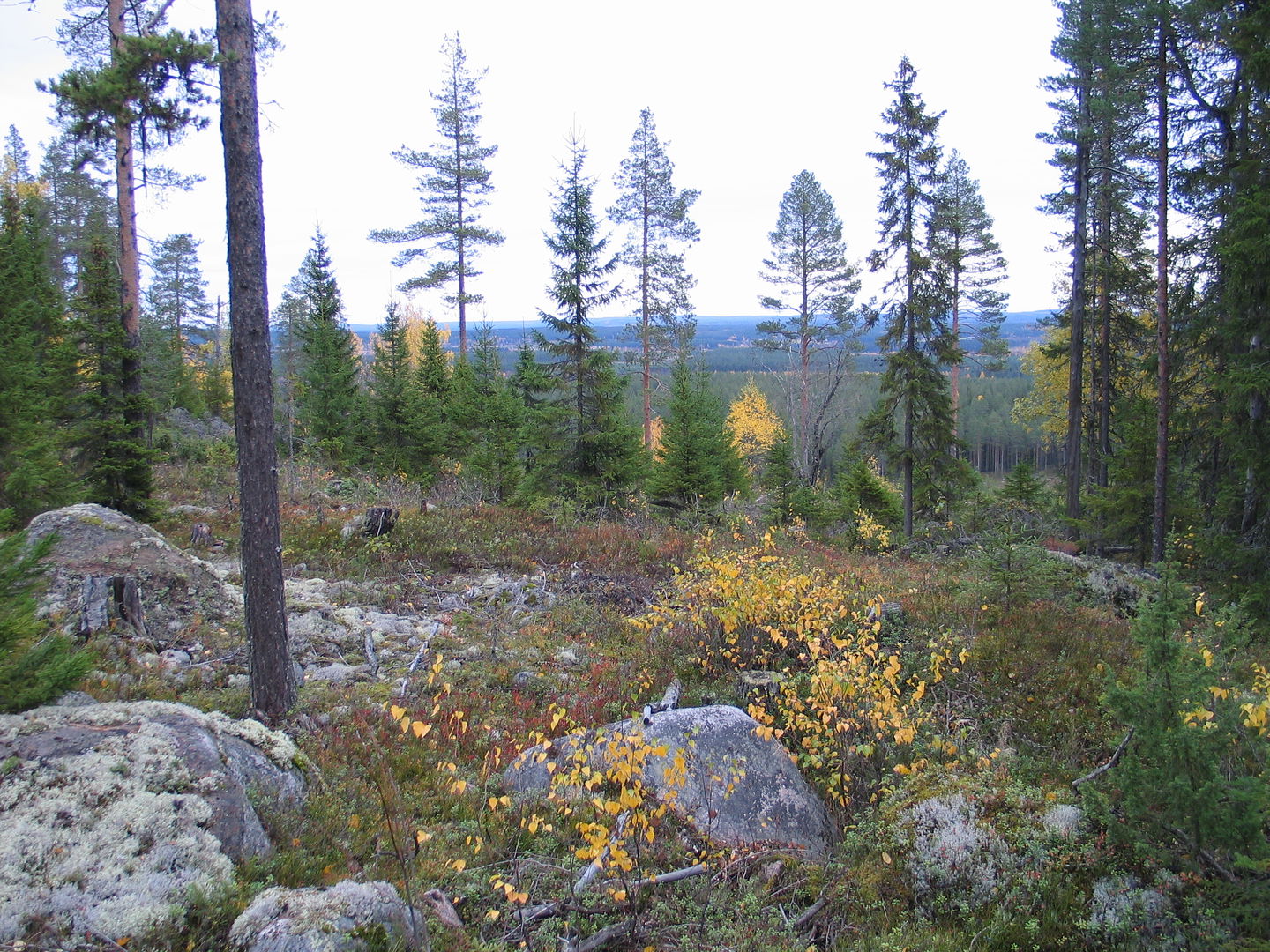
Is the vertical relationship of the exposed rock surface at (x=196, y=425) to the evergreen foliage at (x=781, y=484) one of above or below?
above

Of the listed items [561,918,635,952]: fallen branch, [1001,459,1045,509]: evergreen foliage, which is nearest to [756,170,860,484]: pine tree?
[1001,459,1045,509]: evergreen foliage

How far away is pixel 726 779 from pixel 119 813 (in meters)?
3.66

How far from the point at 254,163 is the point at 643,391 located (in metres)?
22.3

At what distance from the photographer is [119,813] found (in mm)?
3027

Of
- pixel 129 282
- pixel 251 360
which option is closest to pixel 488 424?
pixel 129 282

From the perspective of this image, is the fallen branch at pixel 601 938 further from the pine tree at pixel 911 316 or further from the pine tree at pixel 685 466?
the pine tree at pixel 911 316

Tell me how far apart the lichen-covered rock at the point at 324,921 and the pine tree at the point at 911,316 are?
1775 centimetres

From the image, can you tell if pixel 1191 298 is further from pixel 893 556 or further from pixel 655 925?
pixel 655 925

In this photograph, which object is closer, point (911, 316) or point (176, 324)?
point (911, 316)

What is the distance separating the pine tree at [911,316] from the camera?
17.6m

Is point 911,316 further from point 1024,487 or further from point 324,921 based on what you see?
point 324,921

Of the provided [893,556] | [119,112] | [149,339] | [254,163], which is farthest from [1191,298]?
[149,339]

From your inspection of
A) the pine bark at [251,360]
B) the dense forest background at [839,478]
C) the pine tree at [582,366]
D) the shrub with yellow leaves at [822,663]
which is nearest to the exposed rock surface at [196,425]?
the dense forest background at [839,478]

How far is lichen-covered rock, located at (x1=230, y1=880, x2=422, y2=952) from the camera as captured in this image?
2570mm
